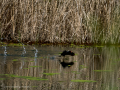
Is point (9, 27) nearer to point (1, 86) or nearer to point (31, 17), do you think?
point (31, 17)

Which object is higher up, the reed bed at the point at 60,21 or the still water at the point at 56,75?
the reed bed at the point at 60,21

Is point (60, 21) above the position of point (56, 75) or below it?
above

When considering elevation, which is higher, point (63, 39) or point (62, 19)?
point (62, 19)

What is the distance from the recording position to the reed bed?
1200 centimetres

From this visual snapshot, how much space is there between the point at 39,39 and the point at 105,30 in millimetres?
2683

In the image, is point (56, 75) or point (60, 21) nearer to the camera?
point (56, 75)

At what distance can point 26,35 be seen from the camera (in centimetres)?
1200

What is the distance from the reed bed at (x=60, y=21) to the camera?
1200cm

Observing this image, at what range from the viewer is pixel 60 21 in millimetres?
12250

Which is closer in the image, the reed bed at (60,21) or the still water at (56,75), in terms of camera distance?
the still water at (56,75)

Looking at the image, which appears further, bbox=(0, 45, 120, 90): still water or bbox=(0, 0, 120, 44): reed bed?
bbox=(0, 0, 120, 44): reed bed

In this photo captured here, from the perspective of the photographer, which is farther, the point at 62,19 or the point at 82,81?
the point at 62,19

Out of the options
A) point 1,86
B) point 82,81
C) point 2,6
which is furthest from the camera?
point 2,6

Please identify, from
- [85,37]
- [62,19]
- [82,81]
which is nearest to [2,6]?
→ [62,19]
